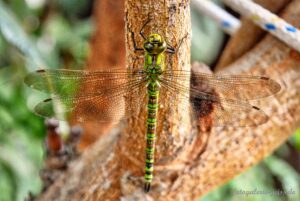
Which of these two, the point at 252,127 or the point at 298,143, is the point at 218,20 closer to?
the point at 252,127

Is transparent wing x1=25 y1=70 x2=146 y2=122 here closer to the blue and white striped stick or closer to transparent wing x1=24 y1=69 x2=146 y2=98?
transparent wing x1=24 y1=69 x2=146 y2=98

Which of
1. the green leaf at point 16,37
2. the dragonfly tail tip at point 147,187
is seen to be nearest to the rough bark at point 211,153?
the dragonfly tail tip at point 147,187

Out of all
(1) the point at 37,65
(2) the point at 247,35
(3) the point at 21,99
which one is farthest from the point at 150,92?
(3) the point at 21,99

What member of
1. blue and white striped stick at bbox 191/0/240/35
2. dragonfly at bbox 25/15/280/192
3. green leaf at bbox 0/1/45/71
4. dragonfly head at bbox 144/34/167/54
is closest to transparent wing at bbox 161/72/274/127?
dragonfly at bbox 25/15/280/192

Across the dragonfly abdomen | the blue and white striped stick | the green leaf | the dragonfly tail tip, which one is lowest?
the dragonfly tail tip

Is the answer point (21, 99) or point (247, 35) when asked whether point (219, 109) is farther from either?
point (21, 99)

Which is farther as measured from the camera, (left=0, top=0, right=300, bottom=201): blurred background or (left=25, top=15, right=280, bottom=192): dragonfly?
(left=0, top=0, right=300, bottom=201): blurred background

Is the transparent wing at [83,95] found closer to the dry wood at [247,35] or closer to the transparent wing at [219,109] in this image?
the transparent wing at [219,109]

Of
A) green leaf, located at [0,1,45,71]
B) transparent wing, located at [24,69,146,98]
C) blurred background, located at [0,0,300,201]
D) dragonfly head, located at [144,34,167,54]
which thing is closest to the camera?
dragonfly head, located at [144,34,167,54]

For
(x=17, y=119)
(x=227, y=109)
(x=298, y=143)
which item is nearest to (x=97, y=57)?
(x=17, y=119)
